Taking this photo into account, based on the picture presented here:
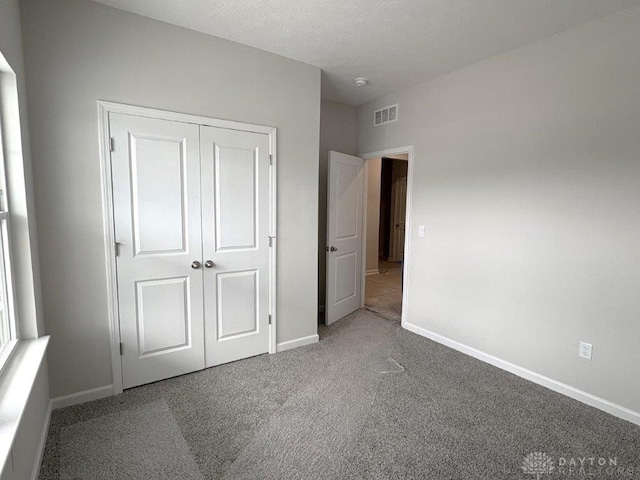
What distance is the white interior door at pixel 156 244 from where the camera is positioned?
2305 mm

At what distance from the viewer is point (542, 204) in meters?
2.55

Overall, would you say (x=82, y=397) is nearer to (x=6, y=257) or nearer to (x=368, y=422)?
(x=6, y=257)

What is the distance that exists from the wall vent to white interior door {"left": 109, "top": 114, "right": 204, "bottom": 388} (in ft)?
7.61

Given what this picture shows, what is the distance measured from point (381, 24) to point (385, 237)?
666 cm

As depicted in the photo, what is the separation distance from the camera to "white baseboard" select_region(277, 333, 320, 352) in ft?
10.2

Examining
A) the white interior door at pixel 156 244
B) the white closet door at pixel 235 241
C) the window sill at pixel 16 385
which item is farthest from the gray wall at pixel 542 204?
the window sill at pixel 16 385

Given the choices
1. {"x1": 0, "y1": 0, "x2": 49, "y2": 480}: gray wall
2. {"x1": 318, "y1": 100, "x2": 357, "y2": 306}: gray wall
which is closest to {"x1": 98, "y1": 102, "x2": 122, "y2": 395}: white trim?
{"x1": 0, "y1": 0, "x2": 49, "y2": 480}: gray wall

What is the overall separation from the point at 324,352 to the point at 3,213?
8.31 ft

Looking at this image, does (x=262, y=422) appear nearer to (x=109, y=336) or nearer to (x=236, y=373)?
(x=236, y=373)

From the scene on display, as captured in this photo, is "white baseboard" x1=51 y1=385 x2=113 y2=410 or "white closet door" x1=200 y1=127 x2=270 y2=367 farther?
"white closet door" x1=200 y1=127 x2=270 y2=367

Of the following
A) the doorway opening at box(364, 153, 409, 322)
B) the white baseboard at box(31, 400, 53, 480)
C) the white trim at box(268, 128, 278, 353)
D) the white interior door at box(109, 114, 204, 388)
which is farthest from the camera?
the doorway opening at box(364, 153, 409, 322)

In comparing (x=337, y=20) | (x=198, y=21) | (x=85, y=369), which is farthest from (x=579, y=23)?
(x=85, y=369)

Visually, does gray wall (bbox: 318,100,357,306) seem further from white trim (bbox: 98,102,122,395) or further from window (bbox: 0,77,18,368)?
window (bbox: 0,77,18,368)

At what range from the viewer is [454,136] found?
3160 millimetres
